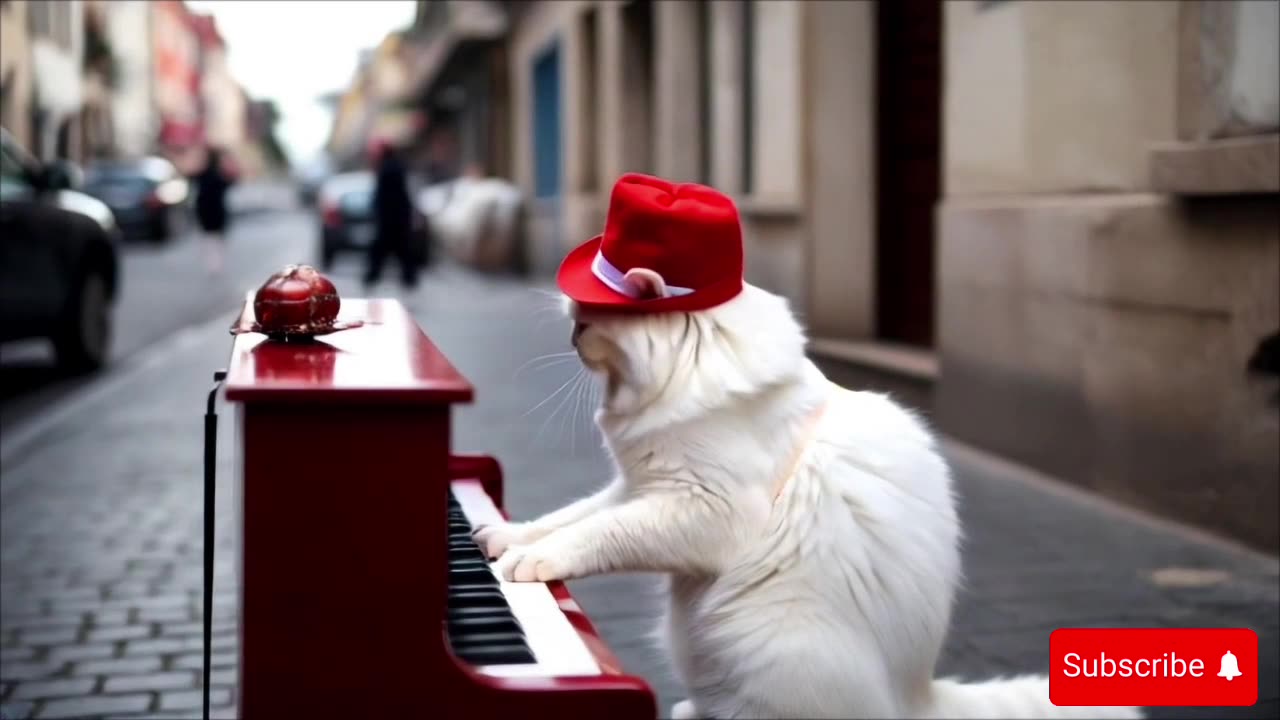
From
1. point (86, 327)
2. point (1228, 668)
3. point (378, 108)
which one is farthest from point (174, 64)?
point (378, 108)

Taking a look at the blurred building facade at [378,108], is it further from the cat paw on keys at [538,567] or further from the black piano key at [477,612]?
the black piano key at [477,612]

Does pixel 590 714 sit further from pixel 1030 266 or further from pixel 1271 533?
pixel 1030 266

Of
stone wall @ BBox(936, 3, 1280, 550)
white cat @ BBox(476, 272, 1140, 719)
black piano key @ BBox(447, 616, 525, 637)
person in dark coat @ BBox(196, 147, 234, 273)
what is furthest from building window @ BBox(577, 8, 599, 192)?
black piano key @ BBox(447, 616, 525, 637)

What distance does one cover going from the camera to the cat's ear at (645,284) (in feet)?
7.56

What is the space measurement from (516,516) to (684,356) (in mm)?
3007

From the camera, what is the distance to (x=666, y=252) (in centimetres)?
235

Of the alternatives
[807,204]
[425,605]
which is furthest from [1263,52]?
[425,605]

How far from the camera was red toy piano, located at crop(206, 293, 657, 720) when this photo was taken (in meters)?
1.83

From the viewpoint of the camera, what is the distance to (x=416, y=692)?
1918 mm

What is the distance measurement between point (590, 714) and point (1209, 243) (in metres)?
4.61

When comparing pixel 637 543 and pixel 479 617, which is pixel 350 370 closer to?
pixel 479 617

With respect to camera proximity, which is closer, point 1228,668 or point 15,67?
point 1228,668

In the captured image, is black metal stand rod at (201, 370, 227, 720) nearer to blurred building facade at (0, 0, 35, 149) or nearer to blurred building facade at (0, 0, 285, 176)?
blurred building facade at (0, 0, 285, 176)

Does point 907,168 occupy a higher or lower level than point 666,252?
higher
